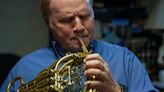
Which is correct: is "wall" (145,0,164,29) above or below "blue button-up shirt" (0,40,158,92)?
above

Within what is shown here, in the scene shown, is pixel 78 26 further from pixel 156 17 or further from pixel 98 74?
pixel 156 17

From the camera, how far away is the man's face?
3.70 ft

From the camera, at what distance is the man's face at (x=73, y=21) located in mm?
1127

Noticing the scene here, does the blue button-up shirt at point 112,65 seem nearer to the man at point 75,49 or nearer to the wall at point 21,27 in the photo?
the man at point 75,49

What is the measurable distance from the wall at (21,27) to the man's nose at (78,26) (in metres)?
1.47

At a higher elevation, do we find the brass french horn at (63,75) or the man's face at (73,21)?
the man's face at (73,21)

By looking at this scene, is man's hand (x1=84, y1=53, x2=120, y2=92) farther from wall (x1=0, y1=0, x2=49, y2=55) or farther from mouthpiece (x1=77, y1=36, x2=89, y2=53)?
wall (x1=0, y1=0, x2=49, y2=55)

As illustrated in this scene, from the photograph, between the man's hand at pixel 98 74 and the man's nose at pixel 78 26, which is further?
the man's nose at pixel 78 26

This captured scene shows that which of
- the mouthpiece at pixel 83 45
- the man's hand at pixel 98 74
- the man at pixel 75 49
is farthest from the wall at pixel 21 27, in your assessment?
the man's hand at pixel 98 74

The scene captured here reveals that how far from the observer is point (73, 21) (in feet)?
3.76

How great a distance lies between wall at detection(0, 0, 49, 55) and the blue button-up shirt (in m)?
1.29

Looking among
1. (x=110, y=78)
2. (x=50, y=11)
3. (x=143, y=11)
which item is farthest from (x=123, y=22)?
(x=110, y=78)

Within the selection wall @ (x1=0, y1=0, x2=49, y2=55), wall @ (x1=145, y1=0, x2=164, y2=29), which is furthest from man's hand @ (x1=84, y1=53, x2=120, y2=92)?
wall @ (x1=0, y1=0, x2=49, y2=55)

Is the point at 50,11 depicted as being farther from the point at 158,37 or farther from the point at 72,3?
the point at 158,37
